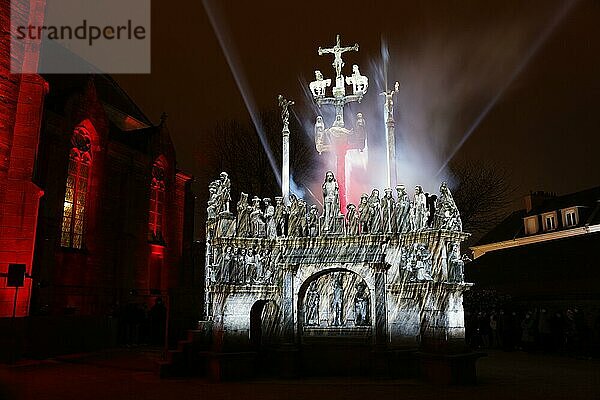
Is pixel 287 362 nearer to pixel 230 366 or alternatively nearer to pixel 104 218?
pixel 230 366

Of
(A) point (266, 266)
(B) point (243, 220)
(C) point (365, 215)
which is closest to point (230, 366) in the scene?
(A) point (266, 266)

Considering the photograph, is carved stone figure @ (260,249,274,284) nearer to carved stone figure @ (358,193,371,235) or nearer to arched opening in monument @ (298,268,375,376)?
arched opening in monument @ (298,268,375,376)

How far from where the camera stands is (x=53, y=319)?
17422mm

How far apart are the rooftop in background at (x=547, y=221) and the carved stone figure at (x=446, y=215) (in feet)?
86.8

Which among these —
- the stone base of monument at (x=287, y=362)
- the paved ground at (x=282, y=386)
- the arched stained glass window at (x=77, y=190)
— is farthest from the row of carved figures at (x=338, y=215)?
the arched stained glass window at (x=77, y=190)

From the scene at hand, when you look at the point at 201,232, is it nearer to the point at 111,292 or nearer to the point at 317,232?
the point at 111,292

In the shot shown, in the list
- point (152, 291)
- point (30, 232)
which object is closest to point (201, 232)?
point (152, 291)

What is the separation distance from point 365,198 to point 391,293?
244cm

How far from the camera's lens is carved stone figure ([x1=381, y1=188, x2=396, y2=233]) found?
12.5 meters

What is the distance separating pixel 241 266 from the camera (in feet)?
41.5

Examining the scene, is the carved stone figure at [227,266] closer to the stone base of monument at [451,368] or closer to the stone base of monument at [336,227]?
the stone base of monument at [336,227]

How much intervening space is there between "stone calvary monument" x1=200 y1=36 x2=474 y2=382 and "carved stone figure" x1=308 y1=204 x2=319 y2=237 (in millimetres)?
27

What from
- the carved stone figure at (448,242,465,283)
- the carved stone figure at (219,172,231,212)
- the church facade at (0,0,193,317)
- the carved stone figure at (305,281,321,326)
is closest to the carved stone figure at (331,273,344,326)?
the carved stone figure at (305,281,321,326)

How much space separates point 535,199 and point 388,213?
3619cm
